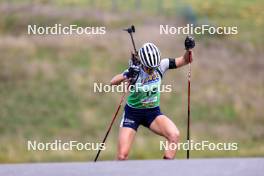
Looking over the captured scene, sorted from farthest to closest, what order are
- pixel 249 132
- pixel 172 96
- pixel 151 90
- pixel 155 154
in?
pixel 172 96 → pixel 249 132 → pixel 155 154 → pixel 151 90

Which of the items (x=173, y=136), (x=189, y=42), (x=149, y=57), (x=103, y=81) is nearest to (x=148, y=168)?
(x=173, y=136)

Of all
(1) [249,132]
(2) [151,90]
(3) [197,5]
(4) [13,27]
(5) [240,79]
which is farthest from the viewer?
(3) [197,5]

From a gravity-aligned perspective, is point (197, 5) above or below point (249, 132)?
above

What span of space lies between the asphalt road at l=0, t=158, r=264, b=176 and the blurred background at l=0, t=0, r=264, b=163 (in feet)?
39.8

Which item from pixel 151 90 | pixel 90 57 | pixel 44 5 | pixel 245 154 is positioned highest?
pixel 44 5

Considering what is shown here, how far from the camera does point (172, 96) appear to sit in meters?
27.2

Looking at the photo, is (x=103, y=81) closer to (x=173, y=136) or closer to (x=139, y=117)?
(x=139, y=117)

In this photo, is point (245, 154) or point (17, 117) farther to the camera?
point (17, 117)

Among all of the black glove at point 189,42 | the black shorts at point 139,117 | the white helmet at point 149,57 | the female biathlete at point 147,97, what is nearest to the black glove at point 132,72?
the female biathlete at point 147,97

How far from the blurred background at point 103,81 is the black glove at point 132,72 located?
10393mm

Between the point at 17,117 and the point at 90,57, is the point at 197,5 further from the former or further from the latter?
the point at 17,117

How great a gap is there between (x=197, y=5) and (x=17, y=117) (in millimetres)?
19042

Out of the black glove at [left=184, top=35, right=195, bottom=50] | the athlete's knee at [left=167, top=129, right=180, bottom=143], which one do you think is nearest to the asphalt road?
the athlete's knee at [left=167, top=129, right=180, bottom=143]

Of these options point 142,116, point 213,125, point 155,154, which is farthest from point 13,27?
point 142,116
